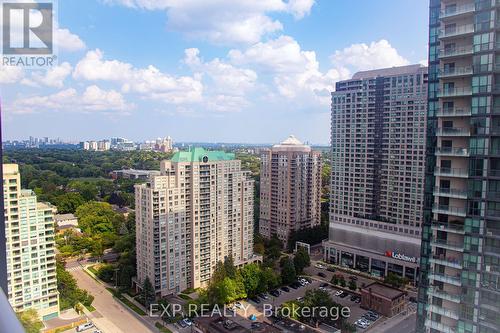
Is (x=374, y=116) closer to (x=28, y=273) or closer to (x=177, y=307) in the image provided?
(x=177, y=307)

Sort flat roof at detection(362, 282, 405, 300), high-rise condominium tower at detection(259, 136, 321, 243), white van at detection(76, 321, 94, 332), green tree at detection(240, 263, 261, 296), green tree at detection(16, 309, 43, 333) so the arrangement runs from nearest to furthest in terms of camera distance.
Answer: green tree at detection(16, 309, 43, 333), white van at detection(76, 321, 94, 332), flat roof at detection(362, 282, 405, 300), green tree at detection(240, 263, 261, 296), high-rise condominium tower at detection(259, 136, 321, 243)

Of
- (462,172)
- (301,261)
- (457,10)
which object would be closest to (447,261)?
(462,172)

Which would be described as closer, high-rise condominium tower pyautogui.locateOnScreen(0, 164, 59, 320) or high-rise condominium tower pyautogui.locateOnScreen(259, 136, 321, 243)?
high-rise condominium tower pyautogui.locateOnScreen(0, 164, 59, 320)

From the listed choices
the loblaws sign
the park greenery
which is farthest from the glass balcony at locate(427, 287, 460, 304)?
the loblaws sign

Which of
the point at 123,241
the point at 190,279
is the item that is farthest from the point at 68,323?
the point at 123,241

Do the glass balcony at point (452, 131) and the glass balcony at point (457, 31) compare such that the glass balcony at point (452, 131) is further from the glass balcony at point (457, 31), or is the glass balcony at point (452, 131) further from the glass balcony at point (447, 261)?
the glass balcony at point (447, 261)

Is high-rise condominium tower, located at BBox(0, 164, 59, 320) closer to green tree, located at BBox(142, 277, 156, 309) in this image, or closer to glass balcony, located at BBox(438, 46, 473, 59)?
green tree, located at BBox(142, 277, 156, 309)
